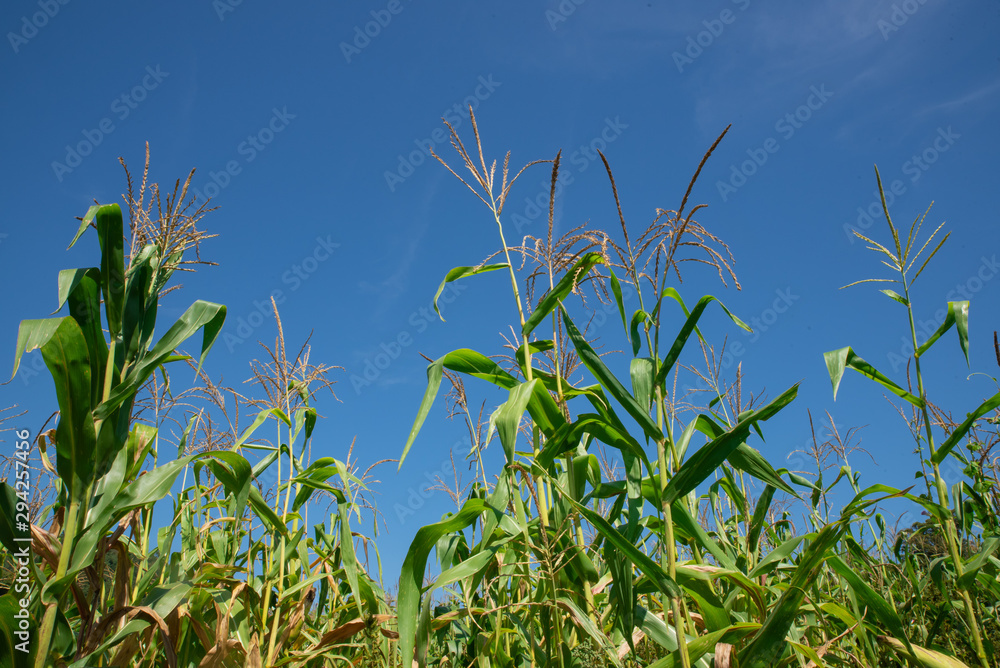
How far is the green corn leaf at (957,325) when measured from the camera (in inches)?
85.9

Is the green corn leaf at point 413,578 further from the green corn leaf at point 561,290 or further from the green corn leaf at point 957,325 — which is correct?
the green corn leaf at point 957,325

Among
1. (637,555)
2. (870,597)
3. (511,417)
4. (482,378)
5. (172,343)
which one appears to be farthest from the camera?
(482,378)

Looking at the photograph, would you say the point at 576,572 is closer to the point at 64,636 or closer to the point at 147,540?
the point at 64,636

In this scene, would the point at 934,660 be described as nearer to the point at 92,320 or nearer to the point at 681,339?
the point at 681,339

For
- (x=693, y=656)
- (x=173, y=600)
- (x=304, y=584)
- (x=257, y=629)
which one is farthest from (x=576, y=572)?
(x=257, y=629)

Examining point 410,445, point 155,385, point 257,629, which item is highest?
point 155,385

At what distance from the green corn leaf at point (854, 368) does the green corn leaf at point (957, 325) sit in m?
0.16

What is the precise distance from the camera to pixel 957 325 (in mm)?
2193

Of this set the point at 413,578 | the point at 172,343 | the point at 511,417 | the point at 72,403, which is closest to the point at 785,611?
the point at 511,417

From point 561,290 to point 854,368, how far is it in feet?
4.11

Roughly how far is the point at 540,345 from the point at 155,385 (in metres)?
2.31

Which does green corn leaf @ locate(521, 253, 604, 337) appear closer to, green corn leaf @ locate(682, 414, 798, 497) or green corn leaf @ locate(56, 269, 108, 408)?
green corn leaf @ locate(682, 414, 798, 497)

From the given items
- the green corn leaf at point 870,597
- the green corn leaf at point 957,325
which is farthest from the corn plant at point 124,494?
the green corn leaf at point 957,325

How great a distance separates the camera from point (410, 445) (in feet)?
5.41
